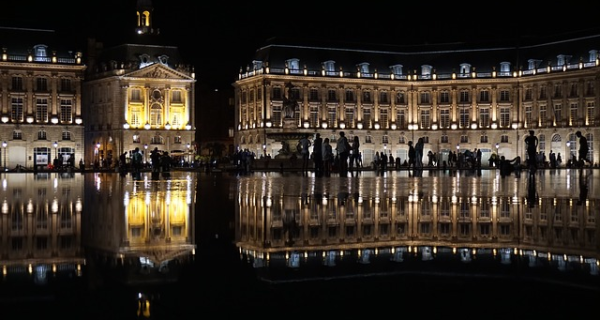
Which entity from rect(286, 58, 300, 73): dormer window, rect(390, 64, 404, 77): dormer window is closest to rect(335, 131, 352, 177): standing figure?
rect(286, 58, 300, 73): dormer window

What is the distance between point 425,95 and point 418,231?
84.9m

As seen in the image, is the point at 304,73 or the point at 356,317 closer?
the point at 356,317

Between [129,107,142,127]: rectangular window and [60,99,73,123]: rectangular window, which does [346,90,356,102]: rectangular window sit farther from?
[60,99,73,123]: rectangular window

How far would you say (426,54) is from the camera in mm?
91562

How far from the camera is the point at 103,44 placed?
293ft

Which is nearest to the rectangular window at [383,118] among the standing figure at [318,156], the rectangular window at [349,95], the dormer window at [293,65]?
the rectangular window at [349,95]

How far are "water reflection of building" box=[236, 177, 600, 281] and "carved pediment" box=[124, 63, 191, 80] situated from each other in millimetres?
70773

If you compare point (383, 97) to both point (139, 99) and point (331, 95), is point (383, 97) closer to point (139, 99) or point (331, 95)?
point (331, 95)

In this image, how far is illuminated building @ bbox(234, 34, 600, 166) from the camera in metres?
84.1

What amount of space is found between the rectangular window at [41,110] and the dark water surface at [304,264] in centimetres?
7185

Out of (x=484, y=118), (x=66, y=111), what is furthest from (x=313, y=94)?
(x=66, y=111)

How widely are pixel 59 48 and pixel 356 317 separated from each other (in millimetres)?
81902

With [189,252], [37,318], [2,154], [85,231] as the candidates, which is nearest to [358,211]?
[85,231]

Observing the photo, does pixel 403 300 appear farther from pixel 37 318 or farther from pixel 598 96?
pixel 598 96
